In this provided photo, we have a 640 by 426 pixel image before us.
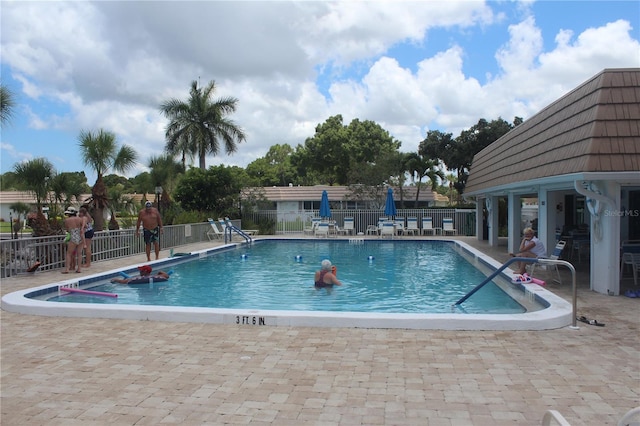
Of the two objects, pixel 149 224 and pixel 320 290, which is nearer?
pixel 320 290

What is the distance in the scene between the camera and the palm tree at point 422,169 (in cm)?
3116

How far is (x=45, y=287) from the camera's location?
946 cm

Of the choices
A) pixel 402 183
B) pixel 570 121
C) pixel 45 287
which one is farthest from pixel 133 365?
pixel 402 183

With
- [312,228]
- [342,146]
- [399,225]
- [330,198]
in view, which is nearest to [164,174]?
[312,228]

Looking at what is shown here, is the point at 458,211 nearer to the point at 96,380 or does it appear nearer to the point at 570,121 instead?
the point at 570,121

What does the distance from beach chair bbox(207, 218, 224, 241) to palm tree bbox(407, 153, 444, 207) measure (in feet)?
45.5

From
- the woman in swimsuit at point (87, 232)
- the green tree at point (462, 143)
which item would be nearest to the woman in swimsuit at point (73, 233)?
the woman in swimsuit at point (87, 232)

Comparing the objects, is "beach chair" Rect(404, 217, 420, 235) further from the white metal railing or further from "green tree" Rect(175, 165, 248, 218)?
"green tree" Rect(175, 165, 248, 218)

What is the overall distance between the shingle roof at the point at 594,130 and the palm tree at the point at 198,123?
2507 cm

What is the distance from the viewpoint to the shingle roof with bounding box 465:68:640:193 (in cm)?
799

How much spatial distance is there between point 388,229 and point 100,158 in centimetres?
1285

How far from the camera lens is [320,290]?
11.0 m

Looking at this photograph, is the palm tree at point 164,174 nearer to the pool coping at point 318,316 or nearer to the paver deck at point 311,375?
the pool coping at point 318,316

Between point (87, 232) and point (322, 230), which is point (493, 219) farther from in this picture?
point (87, 232)
